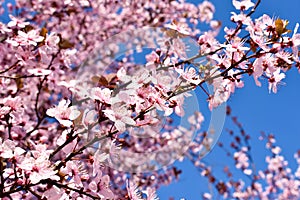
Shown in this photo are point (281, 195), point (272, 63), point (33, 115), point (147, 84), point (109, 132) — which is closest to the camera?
point (109, 132)

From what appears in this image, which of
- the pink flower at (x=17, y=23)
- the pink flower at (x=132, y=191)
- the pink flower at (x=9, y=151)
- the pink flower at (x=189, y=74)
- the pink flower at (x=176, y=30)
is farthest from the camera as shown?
the pink flower at (x=17, y=23)

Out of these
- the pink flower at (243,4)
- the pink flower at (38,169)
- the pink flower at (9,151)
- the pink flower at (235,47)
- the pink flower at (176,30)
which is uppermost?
the pink flower at (243,4)

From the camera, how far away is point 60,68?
4.31 m

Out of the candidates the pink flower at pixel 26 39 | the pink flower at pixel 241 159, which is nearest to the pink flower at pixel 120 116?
the pink flower at pixel 26 39

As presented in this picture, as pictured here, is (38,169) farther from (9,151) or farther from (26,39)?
(26,39)

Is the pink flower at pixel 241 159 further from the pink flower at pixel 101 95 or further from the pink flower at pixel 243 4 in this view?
the pink flower at pixel 101 95

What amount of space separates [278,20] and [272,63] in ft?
0.92

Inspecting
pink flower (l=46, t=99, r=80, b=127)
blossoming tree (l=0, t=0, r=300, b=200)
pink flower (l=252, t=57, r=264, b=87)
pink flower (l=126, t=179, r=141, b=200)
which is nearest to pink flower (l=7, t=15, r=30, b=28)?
blossoming tree (l=0, t=0, r=300, b=200)

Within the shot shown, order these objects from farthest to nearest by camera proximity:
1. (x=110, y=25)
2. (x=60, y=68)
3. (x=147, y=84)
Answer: (x=110, y=25) < (x=60, y=68) < (x=147, y=84)

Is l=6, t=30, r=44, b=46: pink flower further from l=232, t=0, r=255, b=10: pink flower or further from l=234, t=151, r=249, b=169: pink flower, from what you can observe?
l=234, t=151, r=249, b=169: pink flower

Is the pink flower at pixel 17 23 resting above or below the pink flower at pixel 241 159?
below

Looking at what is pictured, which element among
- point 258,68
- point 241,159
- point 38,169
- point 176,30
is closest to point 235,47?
point 258,68

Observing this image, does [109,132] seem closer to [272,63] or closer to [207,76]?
[207,76]

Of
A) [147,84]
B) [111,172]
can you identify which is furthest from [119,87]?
[111,172]
